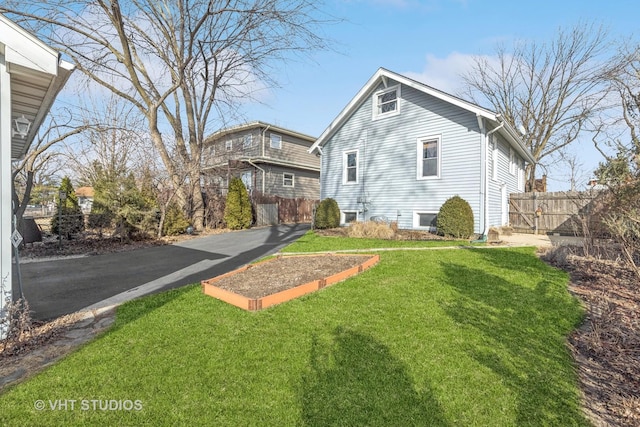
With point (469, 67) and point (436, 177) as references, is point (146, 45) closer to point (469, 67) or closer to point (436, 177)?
point (436, 177)

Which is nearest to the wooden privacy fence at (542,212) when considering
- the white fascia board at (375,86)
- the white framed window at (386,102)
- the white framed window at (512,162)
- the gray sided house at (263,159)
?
the white framed window at (512,162)

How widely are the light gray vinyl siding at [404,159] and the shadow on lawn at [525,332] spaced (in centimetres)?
602

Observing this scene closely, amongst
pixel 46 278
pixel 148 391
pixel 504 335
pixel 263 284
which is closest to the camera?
pixel 148 391

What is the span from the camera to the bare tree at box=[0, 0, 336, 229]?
1190cm

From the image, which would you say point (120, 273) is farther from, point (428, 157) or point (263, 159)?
point (263, 159)

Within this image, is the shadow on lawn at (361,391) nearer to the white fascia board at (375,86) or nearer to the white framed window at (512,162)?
the white fascia board at (375,86)

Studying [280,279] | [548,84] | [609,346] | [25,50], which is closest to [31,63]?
[25,50]

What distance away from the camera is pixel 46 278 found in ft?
21.3

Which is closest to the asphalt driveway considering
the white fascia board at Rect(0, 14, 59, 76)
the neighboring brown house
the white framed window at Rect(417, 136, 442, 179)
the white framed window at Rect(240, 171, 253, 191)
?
the white fascia board at Rect(0, 14, 59, 76)

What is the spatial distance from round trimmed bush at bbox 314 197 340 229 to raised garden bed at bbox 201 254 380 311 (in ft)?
20.9

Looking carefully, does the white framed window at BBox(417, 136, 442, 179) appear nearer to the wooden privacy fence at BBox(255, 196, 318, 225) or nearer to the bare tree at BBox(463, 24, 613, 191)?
the wooden privacy fence at BBox(255, 196, 318, 225)

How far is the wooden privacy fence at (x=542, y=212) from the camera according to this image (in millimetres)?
13273

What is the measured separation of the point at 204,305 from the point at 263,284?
104cm

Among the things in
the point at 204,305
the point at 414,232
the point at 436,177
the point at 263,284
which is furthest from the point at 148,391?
the point at 436,177
